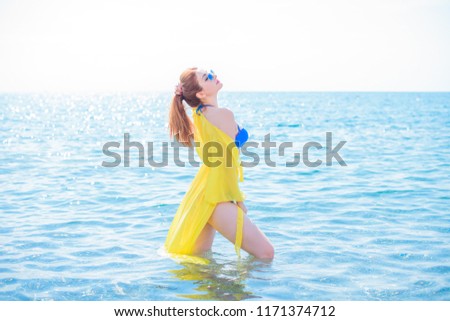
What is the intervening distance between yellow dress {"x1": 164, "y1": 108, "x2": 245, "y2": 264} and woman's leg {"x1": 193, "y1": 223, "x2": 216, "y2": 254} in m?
0.07

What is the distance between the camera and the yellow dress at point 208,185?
5.61 metres

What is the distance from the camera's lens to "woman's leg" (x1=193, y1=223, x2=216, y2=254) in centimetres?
581

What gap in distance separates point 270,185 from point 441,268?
5051 mm

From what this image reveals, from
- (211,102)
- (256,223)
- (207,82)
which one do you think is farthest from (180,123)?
(256,223)

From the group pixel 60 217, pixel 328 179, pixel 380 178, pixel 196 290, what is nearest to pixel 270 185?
pixel 328 179

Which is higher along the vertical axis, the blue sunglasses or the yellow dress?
the blue sunglasses

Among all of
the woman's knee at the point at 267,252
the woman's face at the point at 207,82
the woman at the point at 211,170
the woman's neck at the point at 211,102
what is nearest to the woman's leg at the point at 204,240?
the woman at the point at 211,170

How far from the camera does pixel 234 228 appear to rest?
18.3ft

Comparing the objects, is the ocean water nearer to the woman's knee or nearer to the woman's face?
the woman's knee

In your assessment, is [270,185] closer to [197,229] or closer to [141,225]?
[141,225]

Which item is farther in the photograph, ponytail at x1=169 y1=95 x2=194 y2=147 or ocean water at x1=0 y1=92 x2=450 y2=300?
ponytail at x1=169 y1=95 x2=194 y2=147

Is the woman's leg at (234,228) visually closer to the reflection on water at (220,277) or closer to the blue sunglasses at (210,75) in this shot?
the reflection on water at (220,277)

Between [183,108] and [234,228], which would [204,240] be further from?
[183,108]

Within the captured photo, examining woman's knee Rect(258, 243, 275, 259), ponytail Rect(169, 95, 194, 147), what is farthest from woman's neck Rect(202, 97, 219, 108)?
woman's knee Rect(258, 243, 275, 259)
